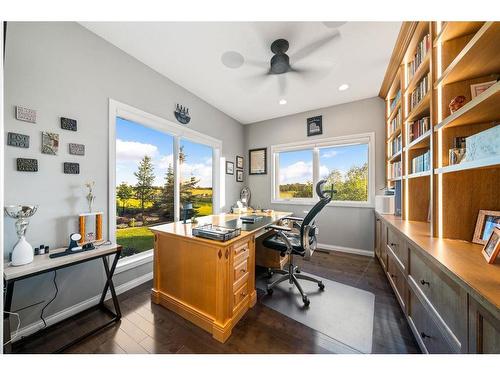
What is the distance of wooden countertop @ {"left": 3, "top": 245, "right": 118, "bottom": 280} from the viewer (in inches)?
44.6

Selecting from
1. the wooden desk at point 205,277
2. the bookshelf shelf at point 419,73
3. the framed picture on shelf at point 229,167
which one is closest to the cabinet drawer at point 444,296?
the wooden desk at point 205,277

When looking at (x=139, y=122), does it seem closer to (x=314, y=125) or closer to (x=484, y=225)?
(x=314, y=125)

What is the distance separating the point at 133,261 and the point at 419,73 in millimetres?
3650

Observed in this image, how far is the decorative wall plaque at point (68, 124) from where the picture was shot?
161 centimetres

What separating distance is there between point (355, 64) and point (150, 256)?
11.7ft

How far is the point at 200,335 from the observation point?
56.6 inches

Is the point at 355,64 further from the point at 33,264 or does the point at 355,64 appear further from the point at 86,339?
the point at 86,339

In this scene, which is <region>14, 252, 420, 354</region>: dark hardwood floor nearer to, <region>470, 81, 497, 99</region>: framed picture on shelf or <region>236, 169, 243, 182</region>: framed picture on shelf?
<region>470, 81, 497, 99</region>: framed picture on shelf

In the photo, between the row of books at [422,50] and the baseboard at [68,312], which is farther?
the row of books at [422,50]

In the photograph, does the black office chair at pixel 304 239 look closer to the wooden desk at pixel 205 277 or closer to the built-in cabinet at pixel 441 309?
the wooden desk at pixel 205 277

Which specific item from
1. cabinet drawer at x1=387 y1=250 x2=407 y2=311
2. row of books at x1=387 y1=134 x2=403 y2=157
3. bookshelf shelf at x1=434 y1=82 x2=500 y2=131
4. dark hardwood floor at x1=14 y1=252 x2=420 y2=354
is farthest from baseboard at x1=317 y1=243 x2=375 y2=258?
bookshelf shelf at x1=434 y1=82 x2=500 y2=131

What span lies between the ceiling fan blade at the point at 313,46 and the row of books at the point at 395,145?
1.48 metres

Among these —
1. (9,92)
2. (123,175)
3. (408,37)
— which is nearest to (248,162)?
(123,175)

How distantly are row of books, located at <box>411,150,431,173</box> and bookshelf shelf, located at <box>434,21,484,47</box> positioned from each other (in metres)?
0.84
